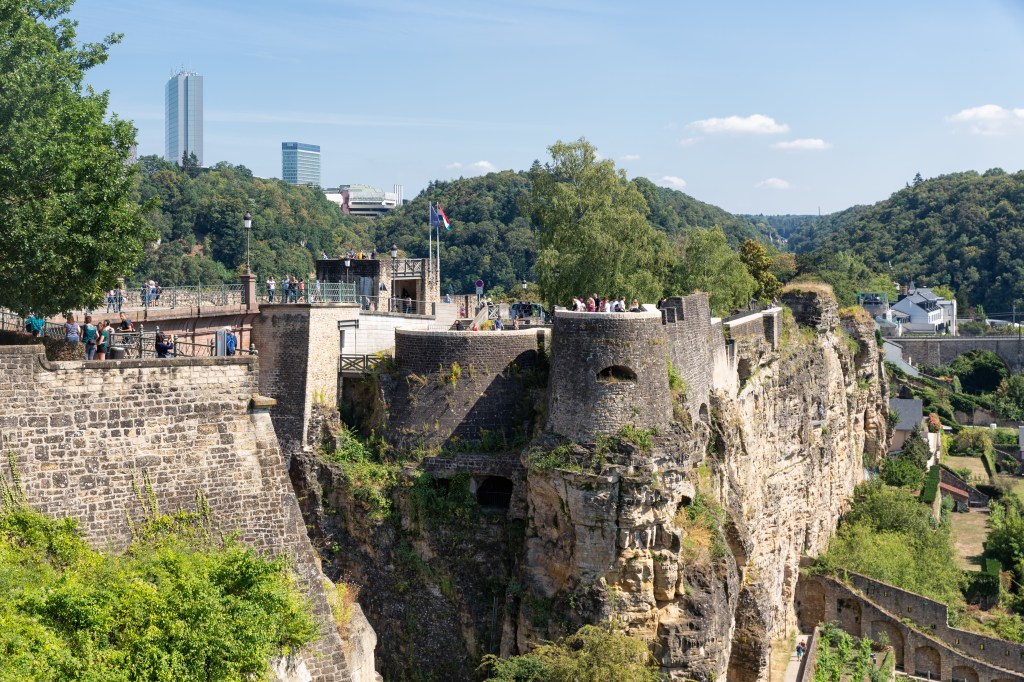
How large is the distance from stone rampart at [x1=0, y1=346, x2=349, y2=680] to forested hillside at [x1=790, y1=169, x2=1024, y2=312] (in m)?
108

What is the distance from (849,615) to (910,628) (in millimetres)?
2277

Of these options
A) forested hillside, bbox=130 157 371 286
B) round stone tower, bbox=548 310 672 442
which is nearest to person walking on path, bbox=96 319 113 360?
round stone tower, bbox=548 310 672 442

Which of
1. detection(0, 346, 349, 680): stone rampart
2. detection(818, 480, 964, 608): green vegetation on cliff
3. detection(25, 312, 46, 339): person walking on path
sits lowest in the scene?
detection(818, 480, 964, 608): green vegetation on cliff

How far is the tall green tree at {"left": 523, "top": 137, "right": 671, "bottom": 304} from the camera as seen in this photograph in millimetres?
39812

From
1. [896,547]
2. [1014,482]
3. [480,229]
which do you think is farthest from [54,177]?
[480,229]

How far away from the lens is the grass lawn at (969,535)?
52.0m

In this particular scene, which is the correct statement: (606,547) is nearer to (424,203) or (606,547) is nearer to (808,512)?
(808,512)

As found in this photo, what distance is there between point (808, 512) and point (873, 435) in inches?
686

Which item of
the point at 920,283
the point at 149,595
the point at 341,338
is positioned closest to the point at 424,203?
the point at 920,283

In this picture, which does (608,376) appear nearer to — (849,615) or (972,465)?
(849,615)

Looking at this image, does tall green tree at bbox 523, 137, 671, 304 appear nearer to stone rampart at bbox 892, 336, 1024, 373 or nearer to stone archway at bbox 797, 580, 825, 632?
stone archway at bbox 797, 580, 825, 632

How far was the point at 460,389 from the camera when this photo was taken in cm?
2781

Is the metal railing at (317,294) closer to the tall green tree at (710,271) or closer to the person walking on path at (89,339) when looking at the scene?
the person walking on path at (89,339)

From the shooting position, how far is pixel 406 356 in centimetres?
2825
